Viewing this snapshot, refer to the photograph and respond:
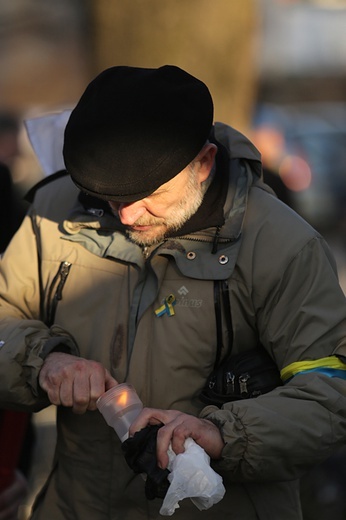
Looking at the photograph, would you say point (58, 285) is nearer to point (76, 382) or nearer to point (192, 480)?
point (76, 382)

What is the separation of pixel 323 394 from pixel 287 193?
3.29 meters

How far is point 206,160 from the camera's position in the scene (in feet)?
9.34

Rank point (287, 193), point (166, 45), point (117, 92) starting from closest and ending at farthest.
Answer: point (117, 92) → point (287, 193) → point (166, 45)

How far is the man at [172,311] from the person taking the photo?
2564 millimetres

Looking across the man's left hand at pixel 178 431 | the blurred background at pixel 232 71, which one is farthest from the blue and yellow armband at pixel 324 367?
the blurred background at pixel 232 71

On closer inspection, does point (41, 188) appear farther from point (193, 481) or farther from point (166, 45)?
point (166, 45)

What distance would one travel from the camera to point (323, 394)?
256 cm

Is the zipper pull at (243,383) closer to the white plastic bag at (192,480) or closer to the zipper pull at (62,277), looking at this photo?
the white plastic bag at (192,480)

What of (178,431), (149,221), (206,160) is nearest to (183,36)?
(206,160)

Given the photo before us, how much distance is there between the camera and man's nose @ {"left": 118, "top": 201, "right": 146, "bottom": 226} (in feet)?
9.01

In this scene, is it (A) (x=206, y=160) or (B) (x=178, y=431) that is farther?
(A) (x=206, y=160)

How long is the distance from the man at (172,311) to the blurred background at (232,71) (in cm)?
87

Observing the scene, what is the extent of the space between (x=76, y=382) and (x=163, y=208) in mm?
543

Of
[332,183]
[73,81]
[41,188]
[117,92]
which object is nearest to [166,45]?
[41,188]
